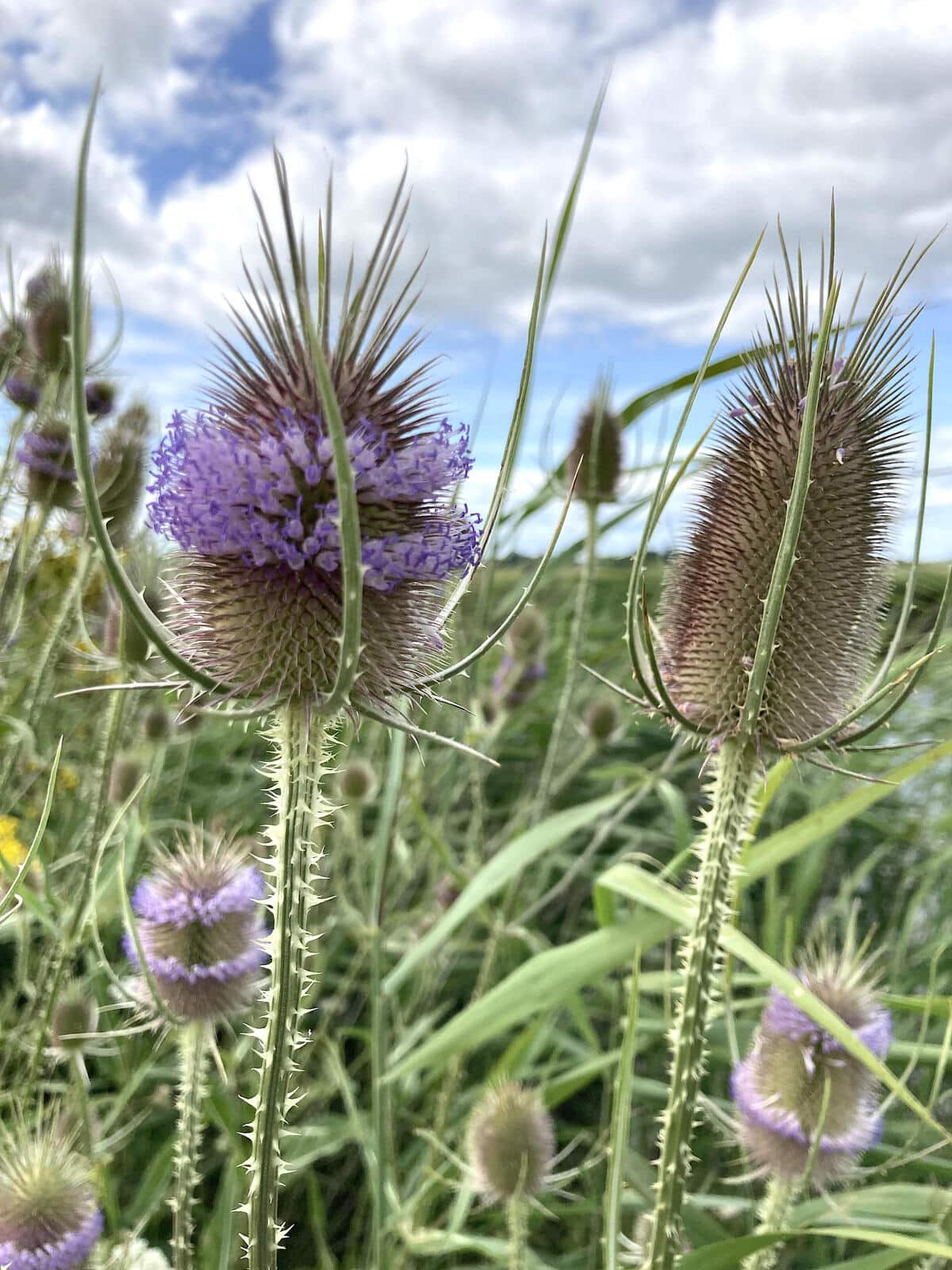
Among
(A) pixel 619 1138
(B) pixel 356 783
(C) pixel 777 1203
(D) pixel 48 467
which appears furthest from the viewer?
(D) pixel 48 467

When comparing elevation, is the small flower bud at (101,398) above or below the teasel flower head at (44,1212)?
above

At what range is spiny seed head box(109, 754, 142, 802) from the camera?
2.96 m

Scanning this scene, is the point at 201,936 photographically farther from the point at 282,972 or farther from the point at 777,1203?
the point at 777,1203

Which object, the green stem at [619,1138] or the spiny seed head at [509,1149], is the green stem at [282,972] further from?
the spiny seed head at [509,1149]

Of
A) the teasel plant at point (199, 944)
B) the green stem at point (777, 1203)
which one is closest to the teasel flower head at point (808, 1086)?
the green stem at point (777, 1203)

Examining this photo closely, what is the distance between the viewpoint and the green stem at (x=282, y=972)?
1068mm

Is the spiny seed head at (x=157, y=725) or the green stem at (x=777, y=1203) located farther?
the spiny seed head at (x=157, y=725)

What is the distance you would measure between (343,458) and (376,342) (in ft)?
1.64

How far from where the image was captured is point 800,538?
1.56 meters

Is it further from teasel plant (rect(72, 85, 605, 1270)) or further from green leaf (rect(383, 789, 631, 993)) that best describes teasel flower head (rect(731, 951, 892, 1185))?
teasel plant (rect(72, 85, 605, 1270))

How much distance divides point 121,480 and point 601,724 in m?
2.04

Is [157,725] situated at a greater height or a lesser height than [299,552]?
lesser

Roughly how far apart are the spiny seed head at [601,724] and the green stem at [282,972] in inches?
104

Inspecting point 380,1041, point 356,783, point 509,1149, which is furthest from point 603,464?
point 509,1149
